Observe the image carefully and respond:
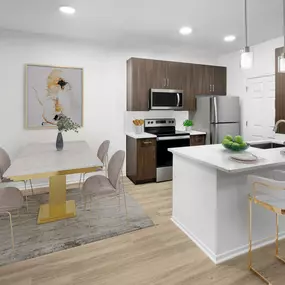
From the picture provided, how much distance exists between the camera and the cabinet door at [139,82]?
411 cm

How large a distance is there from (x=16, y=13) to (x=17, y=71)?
103 cm

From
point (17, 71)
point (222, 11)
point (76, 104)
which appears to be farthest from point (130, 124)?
point (222, 11)

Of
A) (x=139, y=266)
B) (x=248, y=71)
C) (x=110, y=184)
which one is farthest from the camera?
(x=248, y=71)

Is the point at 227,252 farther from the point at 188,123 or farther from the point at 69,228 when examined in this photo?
the point at 188,123

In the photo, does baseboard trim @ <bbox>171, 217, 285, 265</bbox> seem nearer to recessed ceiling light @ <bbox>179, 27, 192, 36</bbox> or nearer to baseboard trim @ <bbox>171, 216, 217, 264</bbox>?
baseboard trim @ <bbox>171, 216, 217, 264</bbox>

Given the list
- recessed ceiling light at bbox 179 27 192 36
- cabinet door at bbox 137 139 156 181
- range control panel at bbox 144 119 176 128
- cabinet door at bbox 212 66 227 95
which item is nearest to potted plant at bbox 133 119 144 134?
range control panel at bbox 144 119 176 128

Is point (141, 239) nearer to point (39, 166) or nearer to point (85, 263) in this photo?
point (85, 263)

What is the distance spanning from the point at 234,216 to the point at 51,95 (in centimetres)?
336

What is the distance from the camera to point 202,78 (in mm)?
4648

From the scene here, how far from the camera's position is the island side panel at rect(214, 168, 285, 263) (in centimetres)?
195

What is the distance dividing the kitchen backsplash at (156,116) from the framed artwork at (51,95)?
915mm

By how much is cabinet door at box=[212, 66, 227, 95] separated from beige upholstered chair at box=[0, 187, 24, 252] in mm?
4096

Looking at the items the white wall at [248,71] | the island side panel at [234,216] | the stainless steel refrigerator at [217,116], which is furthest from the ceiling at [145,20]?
the island side panel at [234,216]

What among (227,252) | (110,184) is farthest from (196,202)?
(110,184)
